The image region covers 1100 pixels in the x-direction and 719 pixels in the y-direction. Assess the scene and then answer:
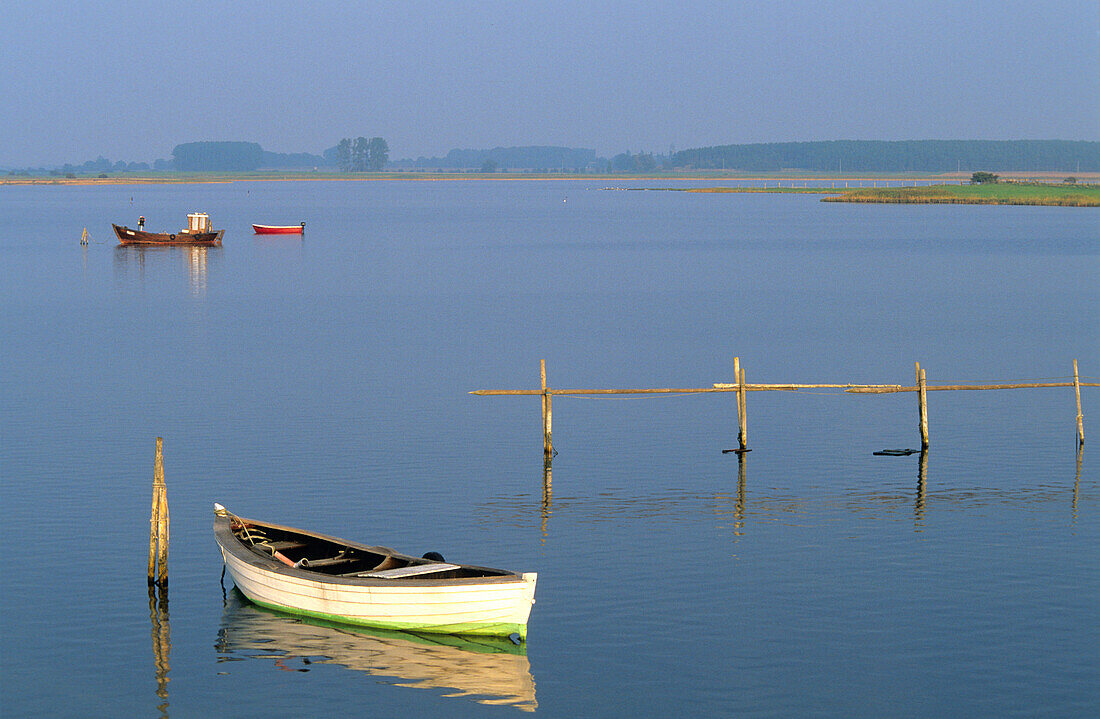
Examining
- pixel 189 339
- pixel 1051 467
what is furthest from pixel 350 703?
pixel 189 339

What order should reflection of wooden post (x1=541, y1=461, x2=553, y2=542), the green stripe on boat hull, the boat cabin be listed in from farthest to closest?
the boat cabin → reflection of wooden post (x1=541, y1=461, x2=553, y2=542) → the green stripe on boat hull

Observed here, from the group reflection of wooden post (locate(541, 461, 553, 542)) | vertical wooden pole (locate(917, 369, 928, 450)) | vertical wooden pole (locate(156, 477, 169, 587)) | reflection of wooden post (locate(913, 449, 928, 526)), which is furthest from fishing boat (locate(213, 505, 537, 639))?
vertical wooden pole (locate(917, 369, 928, 450))

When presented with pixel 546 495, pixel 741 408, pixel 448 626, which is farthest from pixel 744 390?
pixel 448 626

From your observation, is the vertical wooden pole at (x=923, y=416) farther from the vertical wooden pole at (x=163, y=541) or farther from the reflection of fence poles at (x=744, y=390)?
the vertical wooden pole at (x=163, y=541)

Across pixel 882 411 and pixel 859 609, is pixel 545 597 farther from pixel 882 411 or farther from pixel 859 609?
pixel 882 411

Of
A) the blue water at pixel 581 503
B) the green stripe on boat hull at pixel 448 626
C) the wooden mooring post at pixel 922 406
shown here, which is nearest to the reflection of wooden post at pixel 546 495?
the blue water at pixel 581 503

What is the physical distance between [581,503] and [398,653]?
1183 cm

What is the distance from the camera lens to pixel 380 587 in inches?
1073

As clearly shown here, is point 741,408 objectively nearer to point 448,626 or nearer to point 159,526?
point 448,626

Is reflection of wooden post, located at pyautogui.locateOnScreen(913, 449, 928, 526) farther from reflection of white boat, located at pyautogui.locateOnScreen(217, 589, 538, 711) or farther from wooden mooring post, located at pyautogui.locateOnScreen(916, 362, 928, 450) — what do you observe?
reflection of white boat, located at pyautogui.locateOnScreen(217, 589, 538, 711)

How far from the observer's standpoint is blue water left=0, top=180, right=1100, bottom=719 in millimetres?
25766

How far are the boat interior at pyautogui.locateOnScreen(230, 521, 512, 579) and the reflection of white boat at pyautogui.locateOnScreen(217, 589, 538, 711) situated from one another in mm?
1231

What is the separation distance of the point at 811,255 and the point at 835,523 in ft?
340

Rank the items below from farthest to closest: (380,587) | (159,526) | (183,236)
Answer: (183,236)
(159,526)
(380,587)
